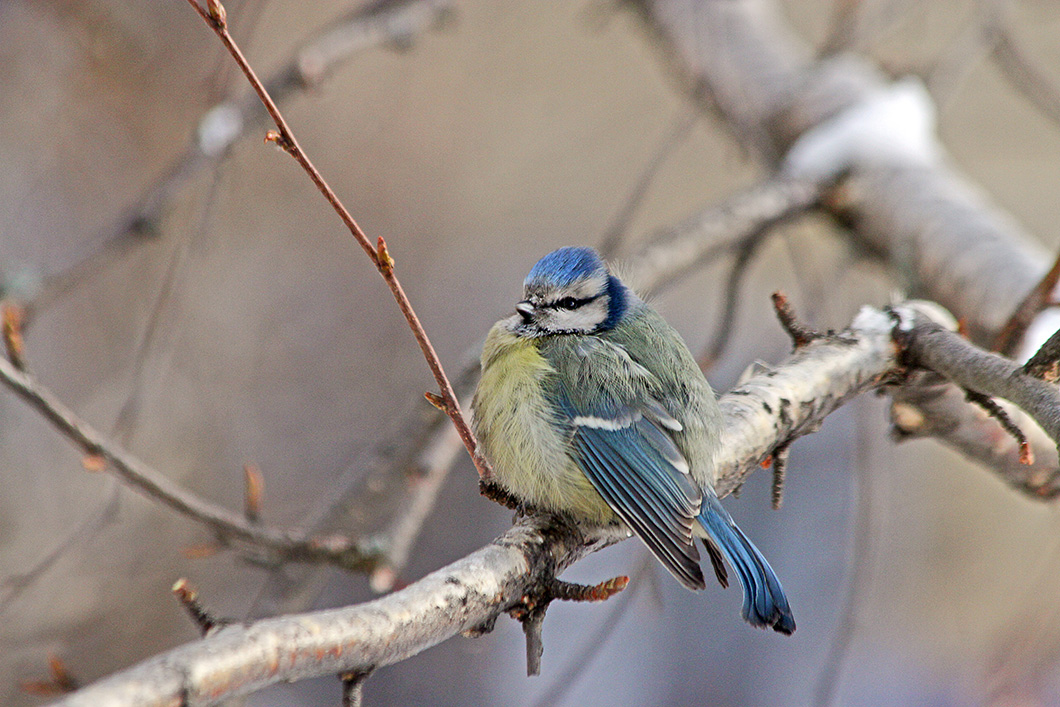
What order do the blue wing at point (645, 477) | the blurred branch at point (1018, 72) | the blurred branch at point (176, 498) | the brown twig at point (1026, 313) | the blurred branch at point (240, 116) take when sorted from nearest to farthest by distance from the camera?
the blurred branch at point (176, 498), the blue wing at point (645, 477), the brown twig at point (1026, 313), the blurred branch at point (240, 116), the blurred branch at point (1018, 72)

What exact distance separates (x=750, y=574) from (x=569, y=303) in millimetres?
571

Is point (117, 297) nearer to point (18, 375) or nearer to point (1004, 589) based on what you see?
point (18, 375)

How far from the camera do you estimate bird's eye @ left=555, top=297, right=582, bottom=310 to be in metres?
1.53

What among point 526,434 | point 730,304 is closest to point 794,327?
point 526,434

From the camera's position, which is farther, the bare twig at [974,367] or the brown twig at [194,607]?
the bare twig at [974,367]

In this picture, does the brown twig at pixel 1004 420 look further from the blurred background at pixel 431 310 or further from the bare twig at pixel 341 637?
the blurred background at pixel 431 310

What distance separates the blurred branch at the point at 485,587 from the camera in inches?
25.7

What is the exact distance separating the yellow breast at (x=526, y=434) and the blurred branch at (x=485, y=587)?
72 millimetres

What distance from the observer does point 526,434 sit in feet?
4.56

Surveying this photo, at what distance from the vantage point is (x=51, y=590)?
8.43 ft

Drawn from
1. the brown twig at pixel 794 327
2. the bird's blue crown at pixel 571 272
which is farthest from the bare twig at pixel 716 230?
the brown twig at pixel 794 327

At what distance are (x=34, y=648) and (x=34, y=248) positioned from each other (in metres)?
1.28

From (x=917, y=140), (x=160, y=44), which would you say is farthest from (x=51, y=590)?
(x=917, y=140)

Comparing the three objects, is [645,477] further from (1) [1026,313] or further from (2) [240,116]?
(2) [240,116]
